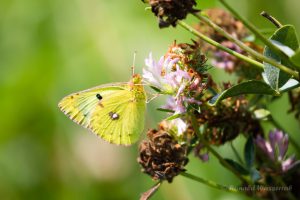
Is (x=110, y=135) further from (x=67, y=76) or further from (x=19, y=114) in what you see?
(x=19, y=114)

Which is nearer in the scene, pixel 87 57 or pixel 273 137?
pixel 273 137

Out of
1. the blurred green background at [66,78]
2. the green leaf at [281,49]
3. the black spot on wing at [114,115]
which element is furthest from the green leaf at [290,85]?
the blurred green background at [66,78]

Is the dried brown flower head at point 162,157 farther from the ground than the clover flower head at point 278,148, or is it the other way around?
the dried brown flower head at point 162,157

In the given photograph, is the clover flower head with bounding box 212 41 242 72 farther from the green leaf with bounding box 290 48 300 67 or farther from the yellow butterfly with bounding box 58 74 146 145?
the green leaf with bounding box 290 48 300 67

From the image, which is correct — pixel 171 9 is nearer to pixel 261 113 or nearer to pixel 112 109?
pixel 261 113

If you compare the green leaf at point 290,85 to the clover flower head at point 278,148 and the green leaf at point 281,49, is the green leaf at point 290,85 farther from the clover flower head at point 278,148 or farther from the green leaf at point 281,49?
the clover flower head at point 278,148

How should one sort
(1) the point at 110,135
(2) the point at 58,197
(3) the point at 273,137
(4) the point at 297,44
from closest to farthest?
(4) the point at 297,44, (3) the point at 273,137, (1) the point at 110,135, (2) the point at 58,197

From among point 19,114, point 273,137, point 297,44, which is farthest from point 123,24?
point 297,44
